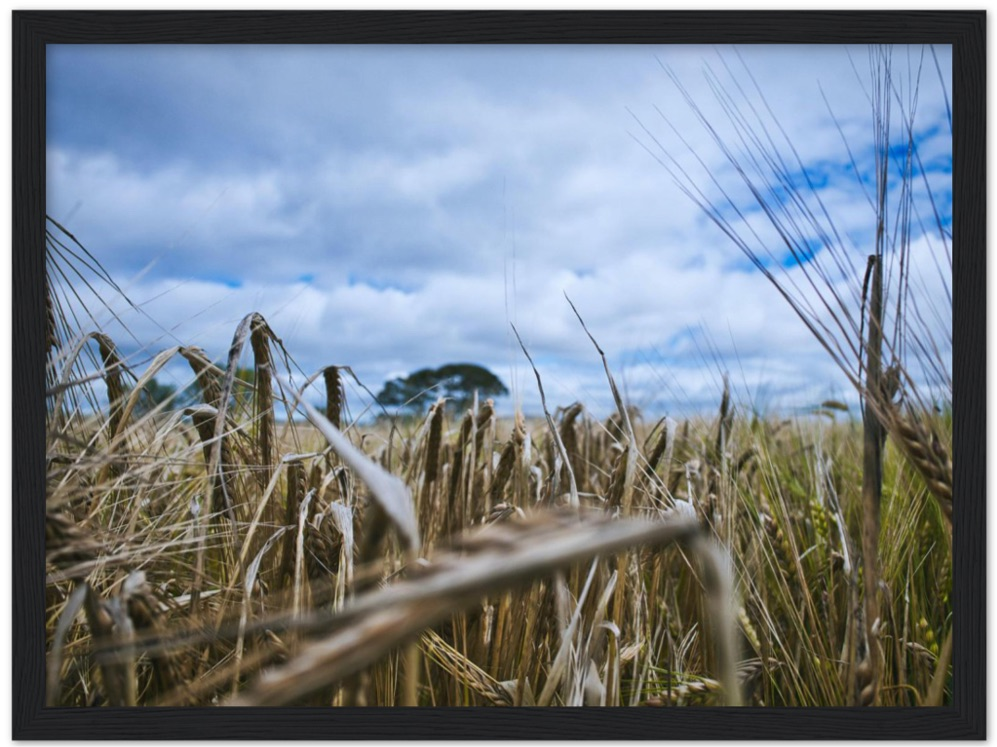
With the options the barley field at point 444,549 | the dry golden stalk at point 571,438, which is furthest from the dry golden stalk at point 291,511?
the dry golden stalk at point 571,438

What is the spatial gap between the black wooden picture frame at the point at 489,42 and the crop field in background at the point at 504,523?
0.04m

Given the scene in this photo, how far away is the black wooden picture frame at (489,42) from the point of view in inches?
56.8

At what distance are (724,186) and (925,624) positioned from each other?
0.99m

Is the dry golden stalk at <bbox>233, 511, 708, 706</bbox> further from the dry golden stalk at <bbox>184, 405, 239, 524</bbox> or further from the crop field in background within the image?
the dry golden stalk at <bbox>184, 405, 239, 524</bbox>

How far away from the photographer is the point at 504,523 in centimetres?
110

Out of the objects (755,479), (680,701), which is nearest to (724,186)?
(755,479)

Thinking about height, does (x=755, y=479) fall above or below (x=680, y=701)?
above

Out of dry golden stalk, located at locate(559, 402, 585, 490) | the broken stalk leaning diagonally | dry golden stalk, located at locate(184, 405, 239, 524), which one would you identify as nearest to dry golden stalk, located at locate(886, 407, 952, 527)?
the broken stalk leaning diagonally

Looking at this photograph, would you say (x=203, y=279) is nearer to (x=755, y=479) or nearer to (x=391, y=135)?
(x=391, y=135)

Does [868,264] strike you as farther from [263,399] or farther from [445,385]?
[263,399]

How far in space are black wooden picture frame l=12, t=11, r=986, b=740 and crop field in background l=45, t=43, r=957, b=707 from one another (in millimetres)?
39

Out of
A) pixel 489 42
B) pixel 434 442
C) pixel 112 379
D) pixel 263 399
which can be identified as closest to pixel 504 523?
pixel 434 442

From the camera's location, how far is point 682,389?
5.62 ft

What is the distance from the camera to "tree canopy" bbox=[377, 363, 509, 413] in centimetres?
172
